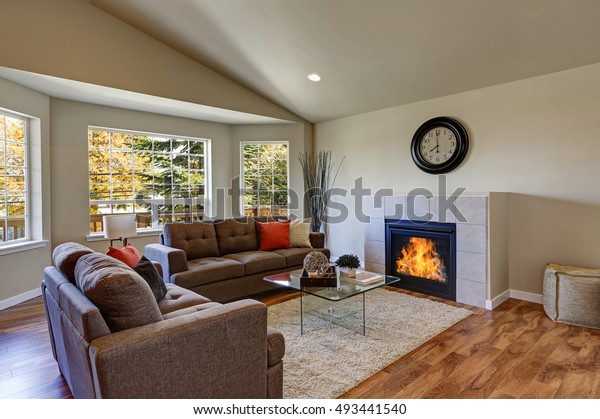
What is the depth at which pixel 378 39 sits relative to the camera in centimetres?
350

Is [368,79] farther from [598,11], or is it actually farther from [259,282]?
[259,282]

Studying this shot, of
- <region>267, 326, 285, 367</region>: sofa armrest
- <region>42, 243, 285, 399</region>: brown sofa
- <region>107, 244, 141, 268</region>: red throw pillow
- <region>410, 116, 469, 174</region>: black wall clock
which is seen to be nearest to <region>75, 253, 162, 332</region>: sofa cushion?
<region>42, 243, 285, 399</region>: brown sofa

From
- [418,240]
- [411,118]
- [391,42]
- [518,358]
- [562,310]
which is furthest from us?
[411,118]

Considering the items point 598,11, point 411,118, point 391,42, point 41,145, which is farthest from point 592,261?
point 41,145

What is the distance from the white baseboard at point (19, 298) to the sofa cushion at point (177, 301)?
7.75ft

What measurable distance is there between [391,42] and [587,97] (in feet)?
6.47

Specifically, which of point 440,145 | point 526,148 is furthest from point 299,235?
point 526,148

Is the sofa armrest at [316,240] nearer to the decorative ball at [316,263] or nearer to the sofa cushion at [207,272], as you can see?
the sofa cushion at [207,272]

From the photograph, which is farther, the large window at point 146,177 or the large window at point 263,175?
the large window at point 263,175

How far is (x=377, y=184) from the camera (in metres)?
5.14

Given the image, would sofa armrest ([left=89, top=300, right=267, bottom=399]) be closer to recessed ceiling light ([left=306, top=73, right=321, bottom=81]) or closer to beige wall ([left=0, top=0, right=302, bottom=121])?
beige wall ([left=0, top=0, right=302, bottom=121])

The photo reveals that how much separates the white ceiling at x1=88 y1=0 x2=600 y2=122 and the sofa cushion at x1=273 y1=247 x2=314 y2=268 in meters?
2.23

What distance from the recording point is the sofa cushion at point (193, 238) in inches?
154

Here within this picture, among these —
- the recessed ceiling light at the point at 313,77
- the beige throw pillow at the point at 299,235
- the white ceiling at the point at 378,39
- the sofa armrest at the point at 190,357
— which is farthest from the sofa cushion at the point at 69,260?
the recessed ceiling light at the point at 313,77
